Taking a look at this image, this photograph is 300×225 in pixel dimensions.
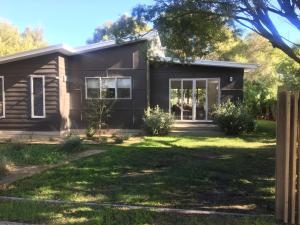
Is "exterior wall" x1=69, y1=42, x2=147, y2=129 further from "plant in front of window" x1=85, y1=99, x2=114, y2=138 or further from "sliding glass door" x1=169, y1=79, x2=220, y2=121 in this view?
"sliding glass door" x1=169, y1=79, x2=220, y2=121

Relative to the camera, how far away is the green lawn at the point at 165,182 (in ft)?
18.5

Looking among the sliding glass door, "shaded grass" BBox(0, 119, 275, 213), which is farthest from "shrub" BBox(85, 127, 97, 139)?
the sliding glass door

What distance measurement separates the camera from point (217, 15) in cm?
855

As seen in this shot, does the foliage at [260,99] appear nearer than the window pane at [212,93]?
No

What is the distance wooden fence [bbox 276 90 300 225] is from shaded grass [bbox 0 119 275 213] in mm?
484

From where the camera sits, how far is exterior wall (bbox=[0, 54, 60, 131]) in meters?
15.6

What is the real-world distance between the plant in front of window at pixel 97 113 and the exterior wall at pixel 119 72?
0.24m

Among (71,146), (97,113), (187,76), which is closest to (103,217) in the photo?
(71,146)

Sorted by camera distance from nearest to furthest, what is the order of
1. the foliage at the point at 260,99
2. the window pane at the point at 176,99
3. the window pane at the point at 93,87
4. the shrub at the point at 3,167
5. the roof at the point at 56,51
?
the shrub at the point at 3,167 < the roof at the point at 56,51 < the window pane at the point at 93,87 < the window pane at the point at 176,99 < the foliage at the point at 260,99

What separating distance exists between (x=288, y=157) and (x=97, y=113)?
1186 centimetres

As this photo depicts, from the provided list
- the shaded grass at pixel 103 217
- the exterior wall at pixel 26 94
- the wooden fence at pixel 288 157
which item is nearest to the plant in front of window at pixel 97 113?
the exterior wall at pixel 26 94

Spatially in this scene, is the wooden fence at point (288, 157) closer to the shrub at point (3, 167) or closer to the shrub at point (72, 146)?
the shrub at point (3, 167)

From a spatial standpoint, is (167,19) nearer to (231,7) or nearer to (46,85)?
(231,7)

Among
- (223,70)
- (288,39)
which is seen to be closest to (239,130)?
(223,70)
